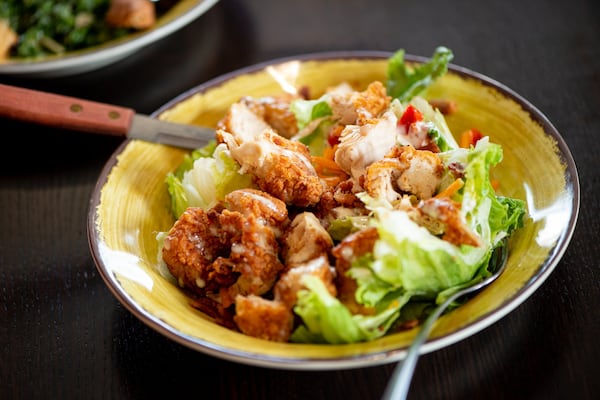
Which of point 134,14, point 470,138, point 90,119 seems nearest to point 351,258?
point 470,138

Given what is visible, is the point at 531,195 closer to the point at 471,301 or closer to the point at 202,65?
the point at 471,301

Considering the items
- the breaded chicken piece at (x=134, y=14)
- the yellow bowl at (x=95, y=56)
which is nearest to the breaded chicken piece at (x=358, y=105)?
the yellow bowl at (x=95, y=56)

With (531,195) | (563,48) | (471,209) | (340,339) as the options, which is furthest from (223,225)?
(563,48)

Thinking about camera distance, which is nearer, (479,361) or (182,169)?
(479,361)

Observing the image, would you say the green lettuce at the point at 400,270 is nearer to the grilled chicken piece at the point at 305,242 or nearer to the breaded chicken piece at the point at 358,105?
the grilled chicken piece at the point at 305,242

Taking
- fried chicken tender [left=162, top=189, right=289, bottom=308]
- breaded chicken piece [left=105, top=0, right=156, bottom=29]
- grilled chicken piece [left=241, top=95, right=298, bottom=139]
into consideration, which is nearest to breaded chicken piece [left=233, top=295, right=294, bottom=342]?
fried chicken tender [left=162, top=189, right=289, bottom=308]

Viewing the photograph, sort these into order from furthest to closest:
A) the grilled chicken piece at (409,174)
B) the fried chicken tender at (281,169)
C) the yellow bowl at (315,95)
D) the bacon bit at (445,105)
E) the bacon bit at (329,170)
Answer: the bacon bit at (445,105), the bacon bit at (329,170), the fried chicken tender at (281,169), the grilled chicken piece at (409,174), the yellow bowl at (315,95)
